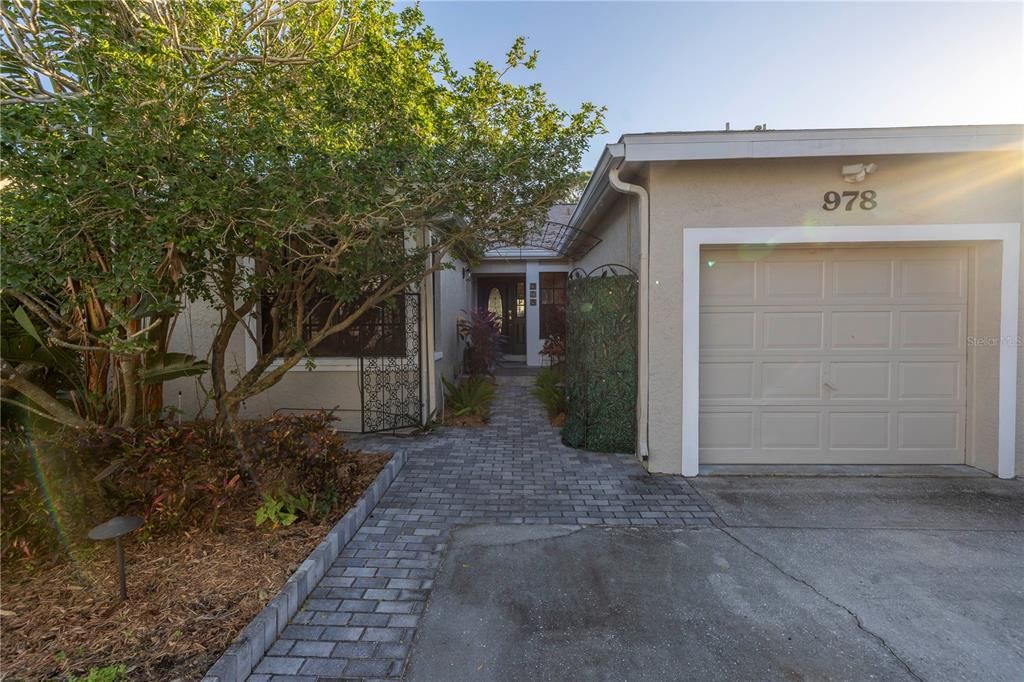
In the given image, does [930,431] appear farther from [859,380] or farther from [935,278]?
[935,278]

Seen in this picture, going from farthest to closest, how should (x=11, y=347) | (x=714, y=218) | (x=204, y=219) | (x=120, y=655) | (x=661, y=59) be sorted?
1. (x=661, y=59)
2. (x=714, y=218)
3. (x=11, y=347)
4. (x=204, y=219)
5. (x=120, y=655)

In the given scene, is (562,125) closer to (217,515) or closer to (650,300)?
(650,300)

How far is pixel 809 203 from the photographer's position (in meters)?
4.97

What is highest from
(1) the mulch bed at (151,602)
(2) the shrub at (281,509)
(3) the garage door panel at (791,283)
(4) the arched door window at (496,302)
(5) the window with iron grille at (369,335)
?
(4) the arched door window at (496,302)

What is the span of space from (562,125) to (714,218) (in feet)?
5.85

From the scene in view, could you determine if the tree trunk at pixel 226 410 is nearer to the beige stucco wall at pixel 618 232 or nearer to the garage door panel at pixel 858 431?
the beige stucco wall at pixel 618 232

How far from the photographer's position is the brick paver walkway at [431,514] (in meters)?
2.51

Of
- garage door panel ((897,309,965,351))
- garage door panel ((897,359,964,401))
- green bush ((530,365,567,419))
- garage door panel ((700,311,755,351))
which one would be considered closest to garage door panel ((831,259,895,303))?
garage door panel ((897,309,965,351))

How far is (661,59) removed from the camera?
6.39 meters

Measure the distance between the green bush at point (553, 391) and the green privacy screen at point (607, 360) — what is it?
1.47m

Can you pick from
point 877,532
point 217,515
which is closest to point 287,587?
point 217,515

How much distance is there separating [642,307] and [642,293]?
0.15 metres

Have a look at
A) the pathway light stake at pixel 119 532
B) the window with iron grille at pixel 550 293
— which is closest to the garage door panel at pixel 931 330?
the pathway light stake at pixel 119 532

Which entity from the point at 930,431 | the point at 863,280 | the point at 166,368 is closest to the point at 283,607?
the point at 166,368
